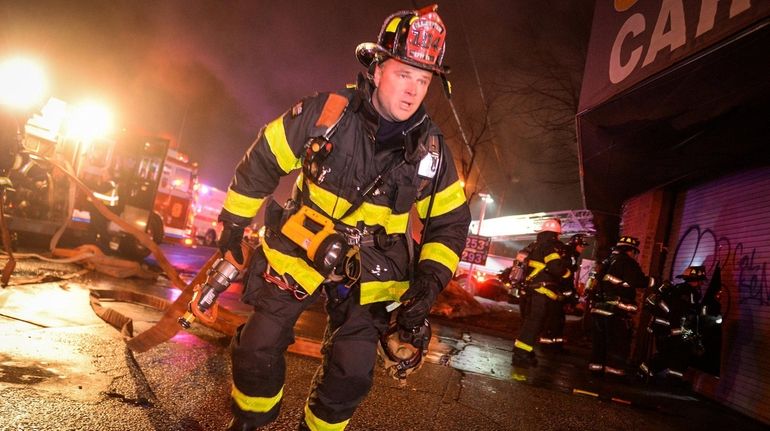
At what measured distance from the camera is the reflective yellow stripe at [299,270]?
2.15 m

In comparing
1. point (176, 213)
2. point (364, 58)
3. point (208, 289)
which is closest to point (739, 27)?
point (364, 58)

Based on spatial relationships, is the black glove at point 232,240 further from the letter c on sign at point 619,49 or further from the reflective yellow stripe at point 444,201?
the letter c on sign at point 619,49

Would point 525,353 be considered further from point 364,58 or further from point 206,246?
point 206,246

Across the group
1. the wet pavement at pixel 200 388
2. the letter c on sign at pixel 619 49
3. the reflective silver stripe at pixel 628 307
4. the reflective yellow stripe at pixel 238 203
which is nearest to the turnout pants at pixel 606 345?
the reflective silver stripe at pixel 628 307

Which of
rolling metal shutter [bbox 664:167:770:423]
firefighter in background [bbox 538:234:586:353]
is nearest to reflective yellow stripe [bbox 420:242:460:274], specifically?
rolling metal shutter [bbox 664:167:770:423]

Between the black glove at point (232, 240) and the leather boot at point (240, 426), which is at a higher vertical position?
the black glove at point (232, 240)

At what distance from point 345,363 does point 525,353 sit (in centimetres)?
515

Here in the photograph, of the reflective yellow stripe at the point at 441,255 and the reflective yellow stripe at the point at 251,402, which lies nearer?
the reflective yellow stripe at the point at 251,402

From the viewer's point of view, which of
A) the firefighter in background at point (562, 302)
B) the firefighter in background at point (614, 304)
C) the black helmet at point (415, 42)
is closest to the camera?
the black helmet at point (415, 42)

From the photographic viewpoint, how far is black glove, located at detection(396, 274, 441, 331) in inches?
86.8

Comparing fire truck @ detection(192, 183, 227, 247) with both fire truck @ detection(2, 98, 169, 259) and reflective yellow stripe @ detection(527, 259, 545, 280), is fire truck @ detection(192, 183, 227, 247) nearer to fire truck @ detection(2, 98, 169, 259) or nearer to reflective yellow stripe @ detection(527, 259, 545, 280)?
fire truck @ detection(2, 98, 169, 259)

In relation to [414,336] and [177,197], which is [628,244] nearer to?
[414,336]

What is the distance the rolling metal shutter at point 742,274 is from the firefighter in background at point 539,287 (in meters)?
Answer: 2.33

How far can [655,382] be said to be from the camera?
733cm
